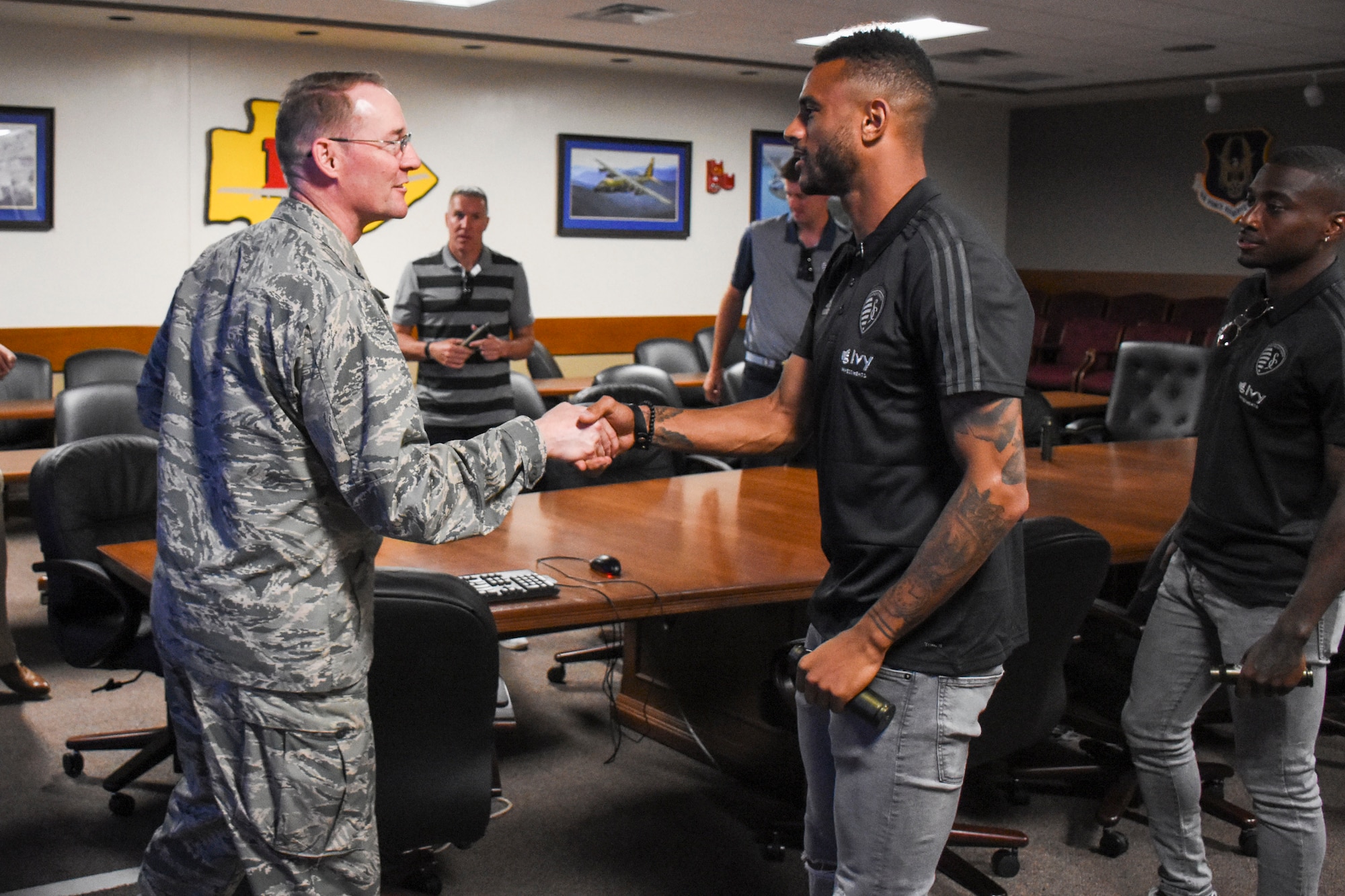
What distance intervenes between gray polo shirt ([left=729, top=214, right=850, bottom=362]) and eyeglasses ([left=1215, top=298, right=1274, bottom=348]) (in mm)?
2350

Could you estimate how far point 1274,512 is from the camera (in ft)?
7.68

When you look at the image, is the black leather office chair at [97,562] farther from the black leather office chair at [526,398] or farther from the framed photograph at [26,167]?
the framed photograph at [26,167]

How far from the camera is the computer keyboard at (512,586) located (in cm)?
268

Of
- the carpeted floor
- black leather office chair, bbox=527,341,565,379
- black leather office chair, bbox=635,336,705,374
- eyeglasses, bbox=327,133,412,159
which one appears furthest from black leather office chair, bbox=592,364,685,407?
eyeglasses, bbox=327,133,412,159

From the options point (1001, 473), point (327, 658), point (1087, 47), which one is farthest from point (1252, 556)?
point (1087, 47)

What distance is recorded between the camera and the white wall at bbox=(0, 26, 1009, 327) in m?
8.16

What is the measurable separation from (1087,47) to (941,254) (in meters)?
7.96

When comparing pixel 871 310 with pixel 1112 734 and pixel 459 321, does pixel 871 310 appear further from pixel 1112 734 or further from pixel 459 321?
pixel 459 321

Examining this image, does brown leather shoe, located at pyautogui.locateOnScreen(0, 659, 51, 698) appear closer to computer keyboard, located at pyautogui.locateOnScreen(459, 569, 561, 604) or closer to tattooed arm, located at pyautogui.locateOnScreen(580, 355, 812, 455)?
computer keyboard, located at pyautogui.locateOnScreen(459, 569, 561, 604)

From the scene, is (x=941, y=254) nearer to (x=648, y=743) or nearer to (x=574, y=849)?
(x=574, y=849)

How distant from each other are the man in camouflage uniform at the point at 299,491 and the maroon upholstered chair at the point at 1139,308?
33.9ft

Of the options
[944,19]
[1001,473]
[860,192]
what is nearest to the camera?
[1001,473]

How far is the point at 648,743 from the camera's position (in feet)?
12.7

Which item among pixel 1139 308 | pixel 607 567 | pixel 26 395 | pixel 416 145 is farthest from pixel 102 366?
pixel 1139 308
